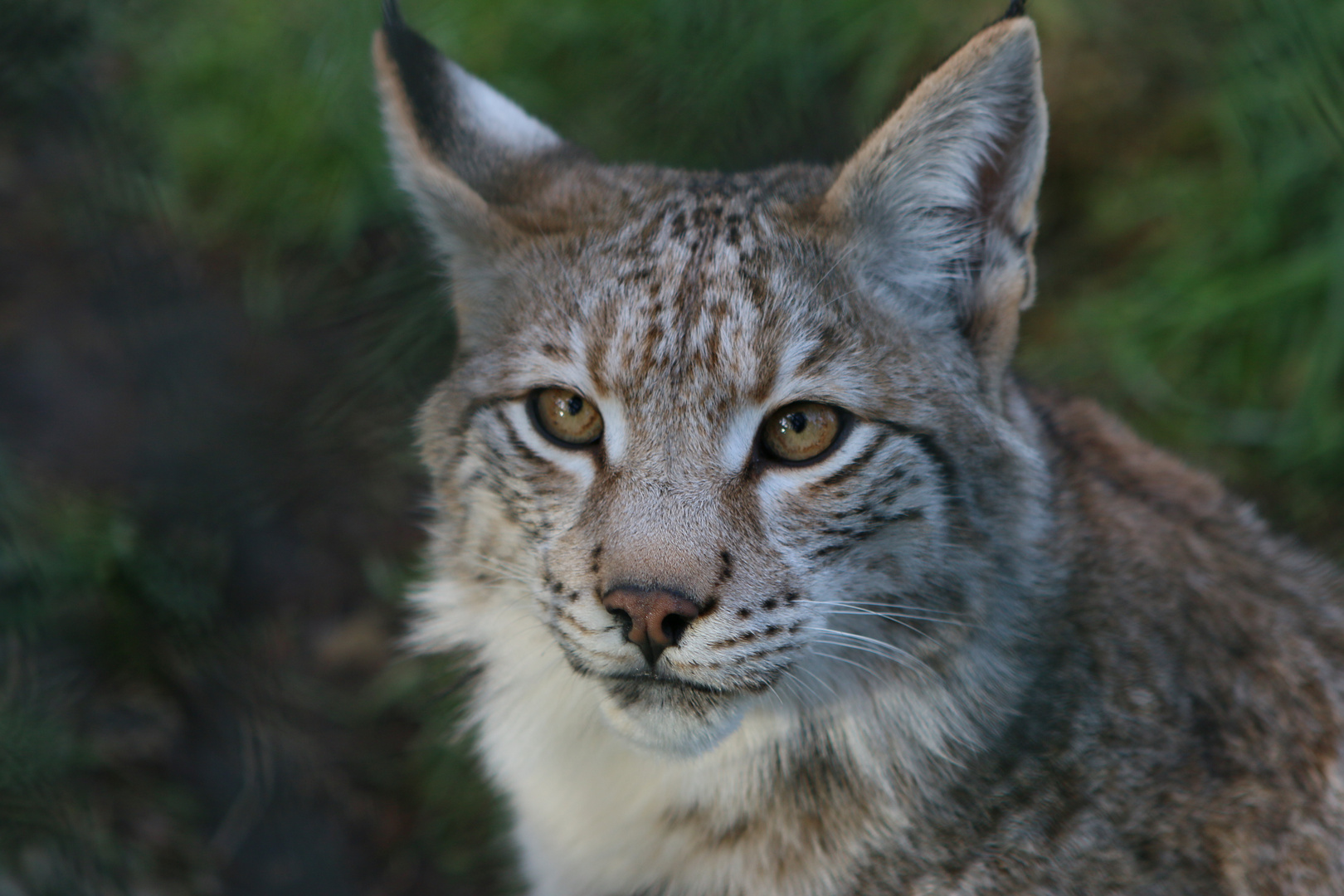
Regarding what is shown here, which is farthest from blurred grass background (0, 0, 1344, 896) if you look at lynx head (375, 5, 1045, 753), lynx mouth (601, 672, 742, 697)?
lynx mouth (601, 672, 742, 697)

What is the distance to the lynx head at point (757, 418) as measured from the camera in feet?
7.73

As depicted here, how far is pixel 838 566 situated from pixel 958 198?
3.12ft

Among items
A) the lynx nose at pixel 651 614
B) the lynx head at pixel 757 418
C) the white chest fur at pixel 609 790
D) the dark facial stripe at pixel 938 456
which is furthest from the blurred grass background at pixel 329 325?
the dark facial stripe at pixel 938 456

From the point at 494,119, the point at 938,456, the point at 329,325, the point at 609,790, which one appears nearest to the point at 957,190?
the point at 938,456

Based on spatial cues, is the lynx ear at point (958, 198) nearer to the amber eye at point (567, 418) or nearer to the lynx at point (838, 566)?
the lynx at point (838, 566)

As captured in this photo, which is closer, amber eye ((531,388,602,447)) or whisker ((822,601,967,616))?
whisker ((822,601,967,616))

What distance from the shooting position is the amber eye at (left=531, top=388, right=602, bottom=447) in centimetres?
264

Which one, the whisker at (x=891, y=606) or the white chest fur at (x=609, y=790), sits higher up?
the whisker at (x=891, y=606)

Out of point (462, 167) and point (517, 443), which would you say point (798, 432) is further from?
point (462, 167)

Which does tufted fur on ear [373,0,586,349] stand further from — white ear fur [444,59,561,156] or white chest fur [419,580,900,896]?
white chest fur [419,580,900,896]

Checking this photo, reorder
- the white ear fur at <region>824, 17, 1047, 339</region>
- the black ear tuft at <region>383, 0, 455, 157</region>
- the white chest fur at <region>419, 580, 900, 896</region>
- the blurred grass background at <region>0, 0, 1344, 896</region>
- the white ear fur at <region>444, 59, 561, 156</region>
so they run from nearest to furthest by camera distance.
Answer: the white ear fur at <region>824, 17, 1047, 339</region>, the white chest fur at <region>419, 580, 900, 896</region>, the black ear tuft at <region>383, 0, 455, 157</region>, the white ear fur at <region>444, 59, 561, 156</region>, the blurred grass background at <region>0, 0, 1344, 896</region>

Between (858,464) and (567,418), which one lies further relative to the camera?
(567,418)

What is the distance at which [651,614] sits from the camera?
2.22 m

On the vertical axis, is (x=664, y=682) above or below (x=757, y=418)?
below
